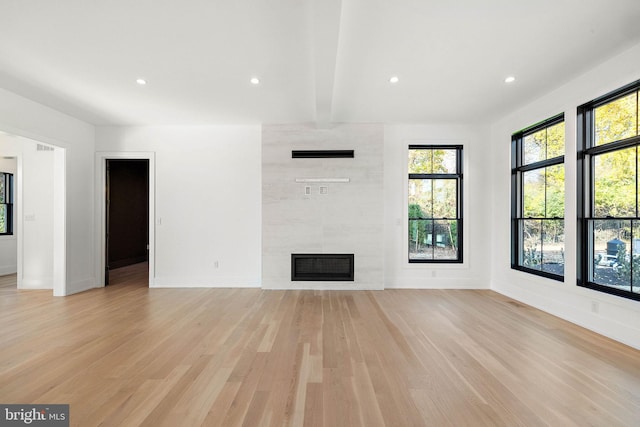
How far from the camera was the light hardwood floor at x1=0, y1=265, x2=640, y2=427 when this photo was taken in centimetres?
185

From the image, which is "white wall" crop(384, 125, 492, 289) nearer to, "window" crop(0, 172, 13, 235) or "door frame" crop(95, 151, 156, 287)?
"door frame" crop(95, 151, 156, 287)

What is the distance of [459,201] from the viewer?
5352mm

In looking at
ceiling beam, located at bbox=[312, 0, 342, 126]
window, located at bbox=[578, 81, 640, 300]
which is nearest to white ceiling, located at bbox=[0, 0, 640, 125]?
ceiling beam, located at bbox=[312, 0, 342, 126]

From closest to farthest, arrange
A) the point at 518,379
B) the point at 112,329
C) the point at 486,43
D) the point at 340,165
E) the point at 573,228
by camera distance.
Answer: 1. the point at 518,379
2. the point at 486,43
3. the point at 112,329
4. the point at 573,228
5. the point at 340,165

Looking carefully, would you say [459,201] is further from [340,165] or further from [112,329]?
[112,329]

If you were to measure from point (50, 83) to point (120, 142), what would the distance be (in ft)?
5.82

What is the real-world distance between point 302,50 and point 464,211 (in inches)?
156

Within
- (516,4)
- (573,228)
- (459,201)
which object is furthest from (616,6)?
(459,201)

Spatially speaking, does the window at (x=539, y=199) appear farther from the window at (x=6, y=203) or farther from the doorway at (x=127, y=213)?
the window at (x=6, y=203)

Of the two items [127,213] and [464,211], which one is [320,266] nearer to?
[464,211]


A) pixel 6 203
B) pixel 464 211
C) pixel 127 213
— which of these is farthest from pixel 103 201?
pixel 464 211

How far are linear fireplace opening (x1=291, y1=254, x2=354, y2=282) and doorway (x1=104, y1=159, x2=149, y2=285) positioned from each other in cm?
470

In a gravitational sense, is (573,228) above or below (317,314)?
above

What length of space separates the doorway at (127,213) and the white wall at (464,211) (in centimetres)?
579
